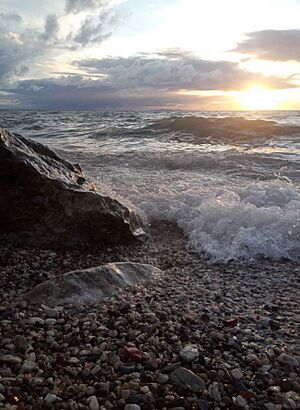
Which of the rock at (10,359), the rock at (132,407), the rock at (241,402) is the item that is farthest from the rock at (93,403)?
the rock at (241,402)

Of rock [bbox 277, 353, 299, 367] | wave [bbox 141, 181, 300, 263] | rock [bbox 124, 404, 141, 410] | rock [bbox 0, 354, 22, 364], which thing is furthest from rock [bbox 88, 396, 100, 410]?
wave [bbox 141, 181, 300, 263]

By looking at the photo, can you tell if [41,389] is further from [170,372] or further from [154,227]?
[154,227]

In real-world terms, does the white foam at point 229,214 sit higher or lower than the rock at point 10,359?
higher

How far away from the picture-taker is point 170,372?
2.74 metres

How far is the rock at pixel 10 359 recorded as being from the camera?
269 cm

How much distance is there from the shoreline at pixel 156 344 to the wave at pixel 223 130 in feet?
53.7

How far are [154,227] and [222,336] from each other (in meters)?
3.57

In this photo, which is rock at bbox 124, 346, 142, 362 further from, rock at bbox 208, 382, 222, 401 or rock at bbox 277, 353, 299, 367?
rock at bbox 277, 353, 299, 367

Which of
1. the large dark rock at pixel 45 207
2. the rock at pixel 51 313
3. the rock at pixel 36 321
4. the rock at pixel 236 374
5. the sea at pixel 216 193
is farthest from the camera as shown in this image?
the sea at pixel 216 193

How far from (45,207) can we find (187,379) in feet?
10.3

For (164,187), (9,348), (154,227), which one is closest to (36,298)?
(9,348)

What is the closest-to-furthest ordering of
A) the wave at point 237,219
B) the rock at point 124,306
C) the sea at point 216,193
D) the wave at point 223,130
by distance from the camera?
1. the rock at point 124,306
2. the wave at point 237,219
3. the sea at point 216,193
4. the wave at point 223,130

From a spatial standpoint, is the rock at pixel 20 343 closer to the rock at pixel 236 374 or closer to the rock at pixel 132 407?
the rock at pixel 132 407

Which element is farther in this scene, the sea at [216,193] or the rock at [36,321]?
the sea at [216,193]
